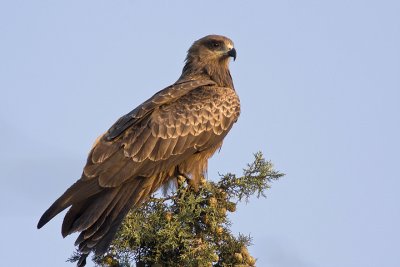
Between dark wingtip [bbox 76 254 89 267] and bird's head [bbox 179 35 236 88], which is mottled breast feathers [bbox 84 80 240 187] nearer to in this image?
bird's head [bbox 179 35 236 88]

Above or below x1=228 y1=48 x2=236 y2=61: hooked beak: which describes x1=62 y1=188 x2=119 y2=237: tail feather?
below

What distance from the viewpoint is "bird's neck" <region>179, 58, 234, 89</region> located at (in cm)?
1032

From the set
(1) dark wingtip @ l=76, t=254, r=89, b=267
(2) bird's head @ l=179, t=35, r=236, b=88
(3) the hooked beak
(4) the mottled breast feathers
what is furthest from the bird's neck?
(1) dark wingtip @ l=76, t=254, r=89, b=267

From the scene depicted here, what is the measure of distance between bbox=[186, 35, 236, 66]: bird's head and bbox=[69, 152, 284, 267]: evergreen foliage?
133 inches

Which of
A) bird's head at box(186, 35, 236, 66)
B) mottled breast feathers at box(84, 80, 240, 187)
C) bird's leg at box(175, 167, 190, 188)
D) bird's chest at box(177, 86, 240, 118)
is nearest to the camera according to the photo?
mottled breast feathers at box(84, 80, 240, 187)

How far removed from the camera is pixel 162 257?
6906 mm

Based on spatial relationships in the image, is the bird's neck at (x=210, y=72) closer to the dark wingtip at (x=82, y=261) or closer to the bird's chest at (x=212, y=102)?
the bird's chest at (x=212, y=102)

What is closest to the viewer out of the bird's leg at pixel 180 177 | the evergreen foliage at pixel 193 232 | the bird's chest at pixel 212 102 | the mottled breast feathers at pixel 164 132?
the evergreen foliage at pixel 193 232

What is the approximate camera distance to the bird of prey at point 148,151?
7.34 metres

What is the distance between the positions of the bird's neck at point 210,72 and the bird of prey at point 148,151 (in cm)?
1

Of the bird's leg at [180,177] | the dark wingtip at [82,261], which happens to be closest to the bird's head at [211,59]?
the bird's leg at [180,177]

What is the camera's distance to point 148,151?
→ 852 cm

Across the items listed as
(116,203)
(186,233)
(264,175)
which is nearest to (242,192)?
(264,175)

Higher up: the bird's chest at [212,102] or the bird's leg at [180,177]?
the bird's chest at [212,102]
